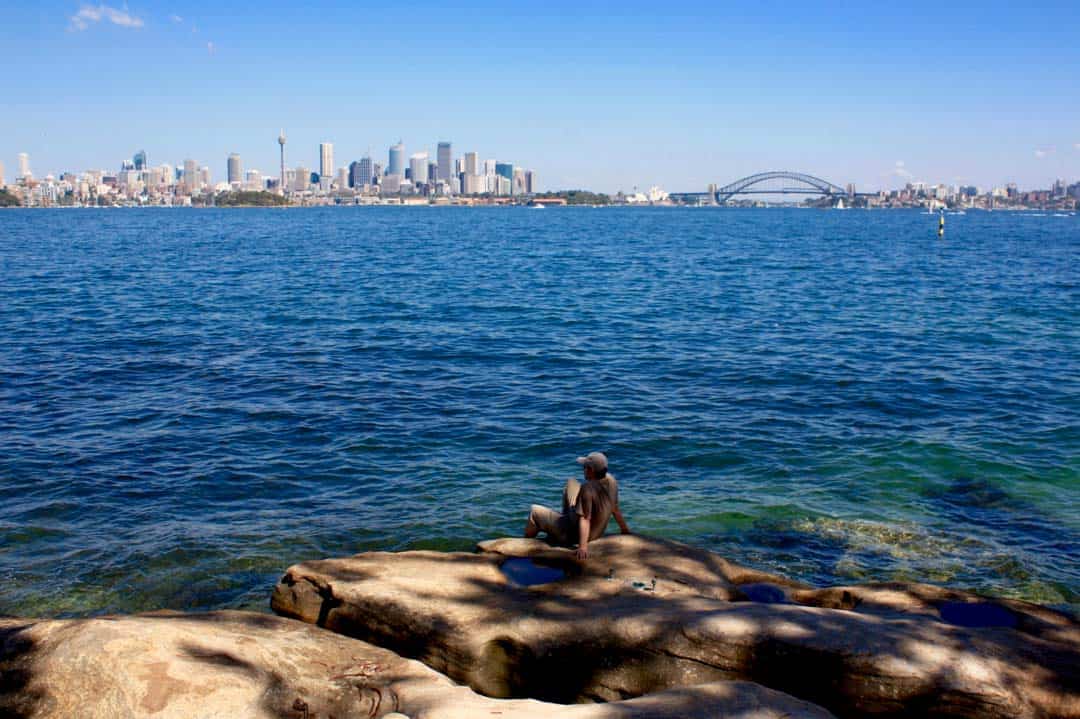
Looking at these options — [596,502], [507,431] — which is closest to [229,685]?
[596,502]

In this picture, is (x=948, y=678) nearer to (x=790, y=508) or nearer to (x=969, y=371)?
(x=790, y=508)

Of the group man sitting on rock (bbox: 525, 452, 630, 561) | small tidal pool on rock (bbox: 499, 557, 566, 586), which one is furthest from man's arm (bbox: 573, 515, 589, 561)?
small tidal pool on rock (bbox: 499, 557, 566, 586)

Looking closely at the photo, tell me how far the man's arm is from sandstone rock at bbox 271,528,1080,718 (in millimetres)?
106

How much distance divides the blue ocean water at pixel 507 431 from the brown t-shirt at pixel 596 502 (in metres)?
A: 3.09

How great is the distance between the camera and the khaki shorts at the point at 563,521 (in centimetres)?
1033

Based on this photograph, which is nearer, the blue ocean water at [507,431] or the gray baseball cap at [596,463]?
the gray baseball cap at [596,463]

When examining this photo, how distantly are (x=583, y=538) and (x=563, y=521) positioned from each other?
1.87 feet

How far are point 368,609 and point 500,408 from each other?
479 inches

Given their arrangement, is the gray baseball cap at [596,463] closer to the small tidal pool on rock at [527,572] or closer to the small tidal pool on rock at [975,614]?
the small tidal pool on rock at [527,572]

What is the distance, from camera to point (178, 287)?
44812 millimetres

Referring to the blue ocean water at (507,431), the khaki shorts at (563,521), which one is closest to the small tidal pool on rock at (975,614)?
the blue ocean water at (507,431)

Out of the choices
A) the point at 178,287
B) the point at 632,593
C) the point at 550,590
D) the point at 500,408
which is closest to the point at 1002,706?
the point at 632,593

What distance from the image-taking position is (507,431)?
1875 centimetres

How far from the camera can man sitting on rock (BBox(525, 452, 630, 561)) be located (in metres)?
10.2
